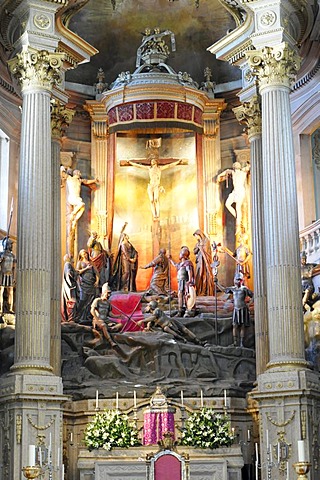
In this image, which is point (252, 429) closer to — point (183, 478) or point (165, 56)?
point (183, 478)

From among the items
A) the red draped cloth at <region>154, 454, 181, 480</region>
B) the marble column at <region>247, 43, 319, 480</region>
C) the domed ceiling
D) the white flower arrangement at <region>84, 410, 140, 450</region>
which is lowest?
the red draped cloth at <region>154, 454, 181, 480</region>

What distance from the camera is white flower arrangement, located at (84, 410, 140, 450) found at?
72.8 feet

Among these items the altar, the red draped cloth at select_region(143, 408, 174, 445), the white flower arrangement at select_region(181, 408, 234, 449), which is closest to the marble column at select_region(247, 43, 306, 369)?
the white flower arrangement at select_region(181, 408, 234, 449)

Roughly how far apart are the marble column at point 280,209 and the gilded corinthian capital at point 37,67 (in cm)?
455

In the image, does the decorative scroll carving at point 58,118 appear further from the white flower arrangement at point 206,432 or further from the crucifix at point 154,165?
the white flower arrangement at point 206,432

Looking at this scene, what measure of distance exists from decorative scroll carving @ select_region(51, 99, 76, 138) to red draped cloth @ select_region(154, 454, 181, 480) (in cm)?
994

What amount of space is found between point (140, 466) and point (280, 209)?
6.39 m

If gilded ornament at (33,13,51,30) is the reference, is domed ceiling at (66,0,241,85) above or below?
above

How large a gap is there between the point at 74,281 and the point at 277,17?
903cm

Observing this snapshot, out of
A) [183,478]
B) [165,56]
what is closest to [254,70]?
[165,56]

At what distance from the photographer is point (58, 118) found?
26438 mm

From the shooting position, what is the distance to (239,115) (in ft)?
88.8

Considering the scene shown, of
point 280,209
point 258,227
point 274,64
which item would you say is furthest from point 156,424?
point 274,64

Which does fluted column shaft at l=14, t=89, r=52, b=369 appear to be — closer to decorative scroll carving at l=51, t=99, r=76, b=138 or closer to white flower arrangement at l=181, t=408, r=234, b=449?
decorative scroll carving at l=51, t=99, r=76, b=138
